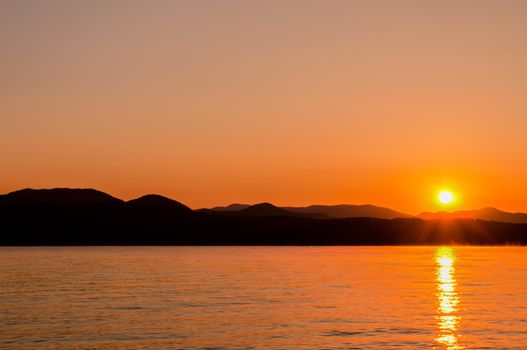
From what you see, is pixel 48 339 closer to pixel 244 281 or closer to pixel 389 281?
pixel 244 281

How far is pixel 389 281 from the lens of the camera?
10069cm

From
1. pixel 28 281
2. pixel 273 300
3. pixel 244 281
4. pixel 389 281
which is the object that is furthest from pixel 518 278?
pixel 28 281

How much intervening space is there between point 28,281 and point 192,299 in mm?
30504

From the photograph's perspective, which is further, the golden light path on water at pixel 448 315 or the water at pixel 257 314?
the golden light path on water at pixel 448 315

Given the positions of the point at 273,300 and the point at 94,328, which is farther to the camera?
the point at 273,300

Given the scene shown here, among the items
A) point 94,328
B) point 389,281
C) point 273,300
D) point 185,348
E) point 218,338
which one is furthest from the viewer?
point 389,281

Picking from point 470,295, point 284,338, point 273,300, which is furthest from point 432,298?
point 284,338

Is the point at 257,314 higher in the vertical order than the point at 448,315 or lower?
higher

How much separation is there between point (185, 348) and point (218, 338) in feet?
12.1

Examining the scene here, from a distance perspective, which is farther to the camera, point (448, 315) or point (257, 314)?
point (448, 315)

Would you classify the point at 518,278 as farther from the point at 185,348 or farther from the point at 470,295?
the point at 185,348

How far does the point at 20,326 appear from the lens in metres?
51.5

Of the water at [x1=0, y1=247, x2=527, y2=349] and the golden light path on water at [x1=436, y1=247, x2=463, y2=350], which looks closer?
the water at [x1=0, y1=247, x2=527, y2=349]

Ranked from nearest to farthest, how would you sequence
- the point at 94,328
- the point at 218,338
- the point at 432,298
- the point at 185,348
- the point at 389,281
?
1. the point at 185,348
2. the point at 218,338
3. the point at 94,328
4. the point at 432,298
5. the point at 389,281
